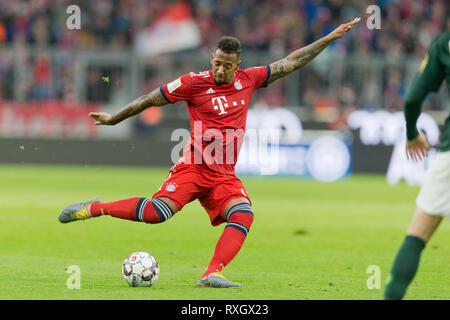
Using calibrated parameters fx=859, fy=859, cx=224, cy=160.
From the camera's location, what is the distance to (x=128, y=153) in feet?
75.4

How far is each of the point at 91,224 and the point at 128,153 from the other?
10105 millimetres

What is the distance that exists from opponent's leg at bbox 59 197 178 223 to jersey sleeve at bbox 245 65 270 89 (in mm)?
1426

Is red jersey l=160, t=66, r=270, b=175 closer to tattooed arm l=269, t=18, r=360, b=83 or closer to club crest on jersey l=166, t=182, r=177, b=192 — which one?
club crest on jersey l=166, t=182, r=177, b=192

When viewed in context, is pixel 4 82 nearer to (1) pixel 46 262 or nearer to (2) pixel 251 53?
(2) pixel 251 53

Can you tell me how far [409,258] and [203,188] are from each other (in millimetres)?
2665

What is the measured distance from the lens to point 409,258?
559cm

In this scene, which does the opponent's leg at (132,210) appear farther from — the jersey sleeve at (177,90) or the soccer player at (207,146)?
the jersey sleeve at (177,90)

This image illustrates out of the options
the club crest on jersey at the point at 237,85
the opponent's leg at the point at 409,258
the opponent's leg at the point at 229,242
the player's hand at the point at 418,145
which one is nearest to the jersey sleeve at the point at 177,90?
the club crest on jersey at the point at 237,85

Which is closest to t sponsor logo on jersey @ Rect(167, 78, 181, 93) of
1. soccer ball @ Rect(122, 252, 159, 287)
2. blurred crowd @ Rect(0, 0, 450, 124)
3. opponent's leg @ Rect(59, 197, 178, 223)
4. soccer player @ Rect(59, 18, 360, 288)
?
soccer player @ Rect(59, 18, 360, 288)

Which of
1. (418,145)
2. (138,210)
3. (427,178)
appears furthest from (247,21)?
(427,178)

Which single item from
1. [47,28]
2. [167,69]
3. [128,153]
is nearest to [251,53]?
[167,69]

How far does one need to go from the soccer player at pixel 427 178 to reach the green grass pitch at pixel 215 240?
3.99 feet

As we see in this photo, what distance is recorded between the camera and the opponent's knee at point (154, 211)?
7623 mm

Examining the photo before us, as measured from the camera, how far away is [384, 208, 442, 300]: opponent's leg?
556cm
